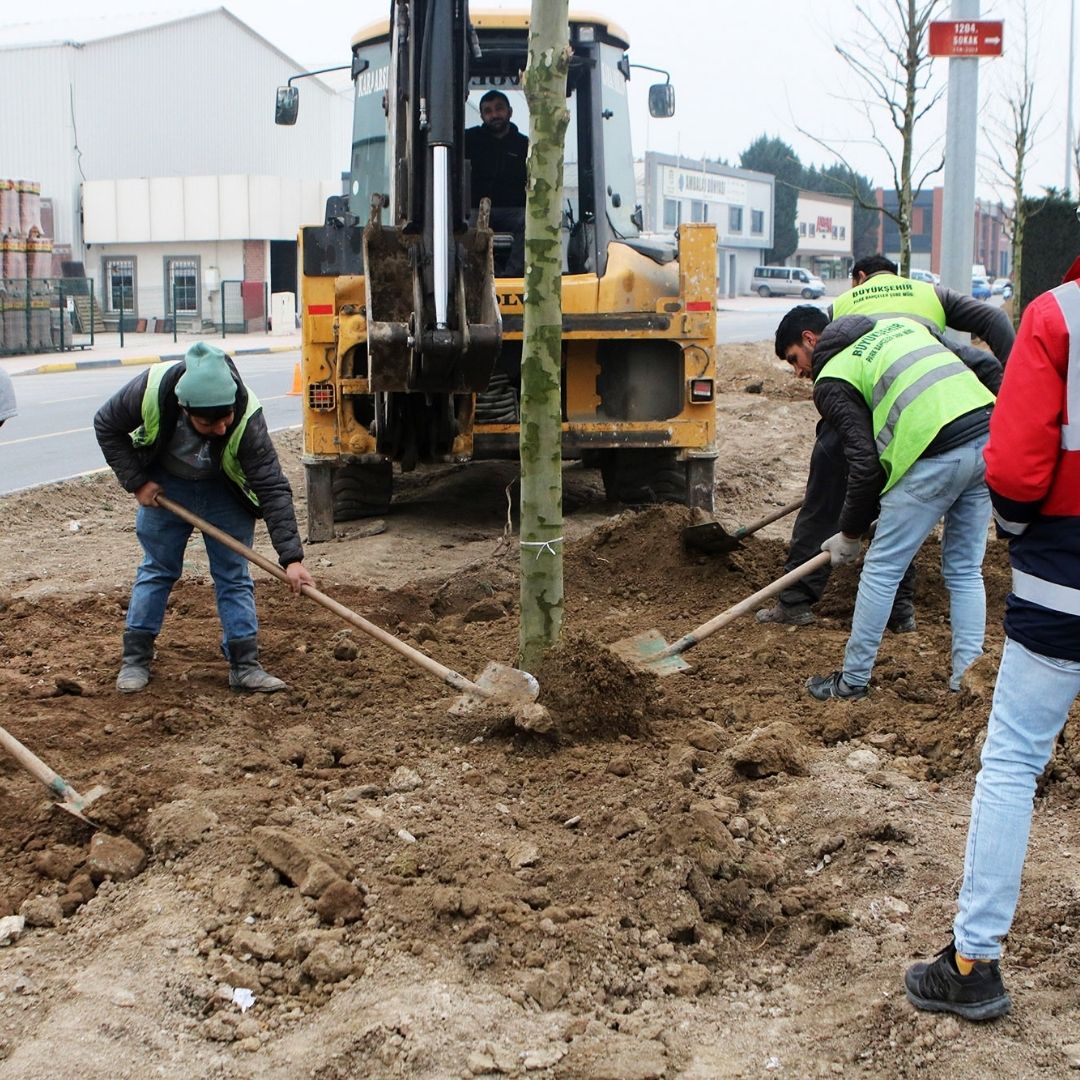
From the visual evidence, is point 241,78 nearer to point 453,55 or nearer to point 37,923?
point 453,55

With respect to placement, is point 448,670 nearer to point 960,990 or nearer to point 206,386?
point 206,386

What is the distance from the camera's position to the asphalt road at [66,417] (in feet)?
41.6

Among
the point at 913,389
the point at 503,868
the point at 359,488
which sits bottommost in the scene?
the point at 503,868

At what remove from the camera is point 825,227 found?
90812mm

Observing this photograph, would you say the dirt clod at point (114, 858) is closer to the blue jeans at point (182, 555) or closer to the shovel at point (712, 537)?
the blue jeans at point (182, 555)

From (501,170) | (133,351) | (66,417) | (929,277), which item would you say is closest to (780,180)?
(929,277)

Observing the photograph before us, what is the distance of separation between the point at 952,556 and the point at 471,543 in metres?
4.14

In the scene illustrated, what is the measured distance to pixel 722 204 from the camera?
74.9m

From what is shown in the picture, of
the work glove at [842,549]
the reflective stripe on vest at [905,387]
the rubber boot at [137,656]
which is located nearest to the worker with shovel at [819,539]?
the work glove at [842,549]

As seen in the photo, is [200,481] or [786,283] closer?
[200,481]

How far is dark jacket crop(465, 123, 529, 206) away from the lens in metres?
9.02

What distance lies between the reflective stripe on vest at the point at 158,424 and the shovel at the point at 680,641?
1.75 meters

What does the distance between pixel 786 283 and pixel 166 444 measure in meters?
64.2

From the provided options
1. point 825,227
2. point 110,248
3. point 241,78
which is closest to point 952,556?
point 110,248
